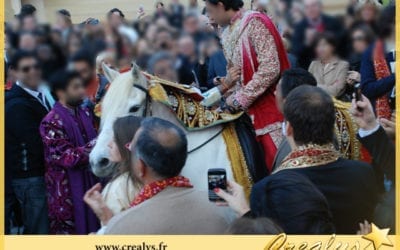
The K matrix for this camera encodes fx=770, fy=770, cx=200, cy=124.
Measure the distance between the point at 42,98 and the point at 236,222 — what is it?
1.84m

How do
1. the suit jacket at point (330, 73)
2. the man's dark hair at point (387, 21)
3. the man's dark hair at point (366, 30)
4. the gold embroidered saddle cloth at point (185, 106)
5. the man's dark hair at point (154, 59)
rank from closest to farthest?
1. the man's dark hair at point (387, 21)
2. the man's dark hair at point (366, 30)
3. the gold embroidered saddle cloth at point (185, 106)
4. the suit jacket at point (330, 73)
5. the man's dark hair at point (154, 59)

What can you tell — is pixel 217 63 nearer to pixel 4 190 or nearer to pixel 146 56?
pixel 146 56

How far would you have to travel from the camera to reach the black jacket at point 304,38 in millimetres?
3766

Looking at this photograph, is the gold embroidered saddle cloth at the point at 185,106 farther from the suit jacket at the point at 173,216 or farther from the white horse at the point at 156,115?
the suit jacket at the point at 173,216

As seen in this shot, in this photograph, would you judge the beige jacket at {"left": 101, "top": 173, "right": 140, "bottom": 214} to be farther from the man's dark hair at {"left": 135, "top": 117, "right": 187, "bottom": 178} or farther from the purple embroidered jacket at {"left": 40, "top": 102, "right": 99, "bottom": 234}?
the purple embroidered jacket at {"left": 40, "top": 102, "right": 99, "bottom": 234}

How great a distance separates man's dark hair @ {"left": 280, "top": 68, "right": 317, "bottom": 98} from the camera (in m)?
3.52

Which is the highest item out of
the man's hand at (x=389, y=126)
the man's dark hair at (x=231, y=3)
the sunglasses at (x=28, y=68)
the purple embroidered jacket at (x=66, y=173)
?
the man's dark hair at (x=231, y=3)

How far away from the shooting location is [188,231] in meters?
2.83

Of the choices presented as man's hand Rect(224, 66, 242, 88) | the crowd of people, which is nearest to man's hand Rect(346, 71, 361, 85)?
the crowd of people

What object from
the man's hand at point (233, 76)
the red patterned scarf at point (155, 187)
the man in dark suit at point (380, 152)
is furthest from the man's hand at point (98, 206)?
the man's hand at point (233, 76)

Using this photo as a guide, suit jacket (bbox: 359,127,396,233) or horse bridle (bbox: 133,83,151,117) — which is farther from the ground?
horse bridle (bbox: 133,83,151,117)

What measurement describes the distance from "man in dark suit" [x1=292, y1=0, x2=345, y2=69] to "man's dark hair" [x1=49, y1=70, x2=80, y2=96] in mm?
1166

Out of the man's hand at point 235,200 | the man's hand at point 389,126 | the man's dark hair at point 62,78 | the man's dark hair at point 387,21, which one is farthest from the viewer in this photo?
the man's dark hair at point 62,78

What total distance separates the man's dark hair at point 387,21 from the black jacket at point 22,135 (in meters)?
1.72
